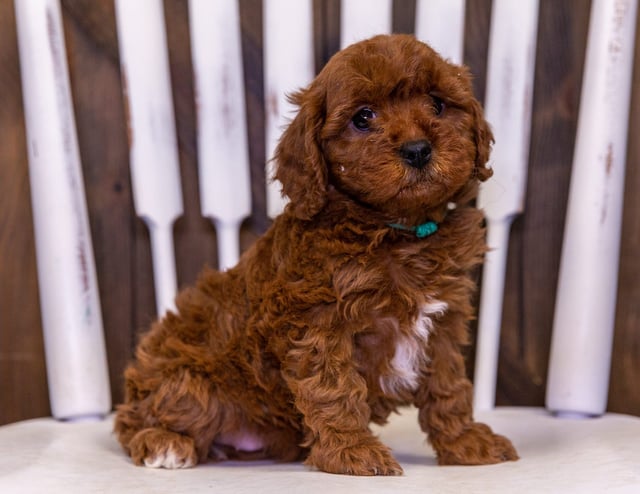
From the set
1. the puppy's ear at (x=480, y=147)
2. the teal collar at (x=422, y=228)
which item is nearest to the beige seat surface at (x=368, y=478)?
the teal collar at (x=422, y=228)

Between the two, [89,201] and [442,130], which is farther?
[89,201]

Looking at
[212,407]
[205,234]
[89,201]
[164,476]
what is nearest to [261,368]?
[212,407]

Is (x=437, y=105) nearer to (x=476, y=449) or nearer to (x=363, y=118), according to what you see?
(x=363, y=118)

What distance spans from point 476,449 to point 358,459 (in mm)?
270

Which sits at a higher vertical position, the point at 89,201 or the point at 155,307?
the point at 89,201

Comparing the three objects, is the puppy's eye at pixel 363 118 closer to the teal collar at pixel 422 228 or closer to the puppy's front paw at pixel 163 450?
the teal collar at pixel 422 228

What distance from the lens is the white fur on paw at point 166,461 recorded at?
5.46 ft

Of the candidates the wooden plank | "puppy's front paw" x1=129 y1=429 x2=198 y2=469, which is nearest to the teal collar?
"puppy's front paw" x1=129 y1=429 x2=198 y2=469

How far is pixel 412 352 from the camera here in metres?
1.64

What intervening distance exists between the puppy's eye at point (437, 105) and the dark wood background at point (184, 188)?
2.12 feet

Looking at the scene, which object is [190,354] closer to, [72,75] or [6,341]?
[6,341]

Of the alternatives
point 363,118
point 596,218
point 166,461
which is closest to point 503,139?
point 596,218

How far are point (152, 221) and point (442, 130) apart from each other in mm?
881

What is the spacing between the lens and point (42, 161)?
203 cm
